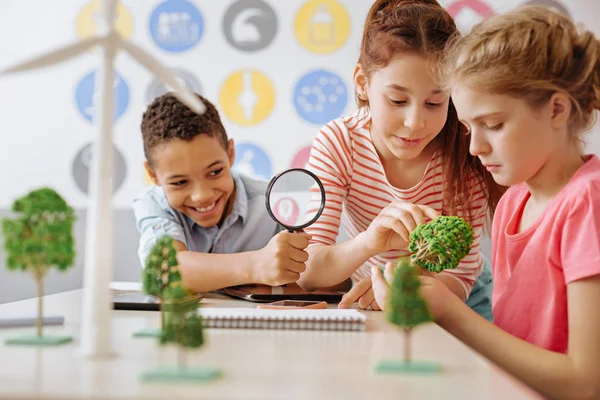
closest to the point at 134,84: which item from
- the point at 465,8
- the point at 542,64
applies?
the point at 465,8

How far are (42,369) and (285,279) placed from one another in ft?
2.39

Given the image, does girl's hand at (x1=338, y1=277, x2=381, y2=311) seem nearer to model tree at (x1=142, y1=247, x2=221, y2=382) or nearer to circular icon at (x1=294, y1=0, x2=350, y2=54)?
model tree at (x1=142, y1=247, x2=221, y2=382)

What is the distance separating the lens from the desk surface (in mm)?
536

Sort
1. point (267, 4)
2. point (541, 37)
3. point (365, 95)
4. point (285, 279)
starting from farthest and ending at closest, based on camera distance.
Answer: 1. point (267, 4)
2. point (365, 95)
3. point (285, 279)
4. point (541, 37)

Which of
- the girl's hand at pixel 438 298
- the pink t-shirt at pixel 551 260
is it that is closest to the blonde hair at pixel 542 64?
the pink t-shirt at pixel 551 260

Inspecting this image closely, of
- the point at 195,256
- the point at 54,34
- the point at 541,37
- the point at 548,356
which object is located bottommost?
the point at 548,356

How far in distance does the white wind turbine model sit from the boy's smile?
1072 millimetres

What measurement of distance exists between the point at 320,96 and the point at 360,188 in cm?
119

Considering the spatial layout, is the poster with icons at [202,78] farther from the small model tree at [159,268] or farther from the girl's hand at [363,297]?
the small model tree at [159,268]

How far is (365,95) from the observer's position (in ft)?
5.38

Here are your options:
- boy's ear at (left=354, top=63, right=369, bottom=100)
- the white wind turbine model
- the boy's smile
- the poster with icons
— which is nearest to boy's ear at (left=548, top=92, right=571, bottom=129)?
boy's ear at (left=354, top=63, right=369, bottom=100)

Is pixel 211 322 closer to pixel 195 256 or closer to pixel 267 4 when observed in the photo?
pixel 195 256

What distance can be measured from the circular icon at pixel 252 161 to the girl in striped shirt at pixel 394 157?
1048 mm

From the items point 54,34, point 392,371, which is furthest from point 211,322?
point 54,34
